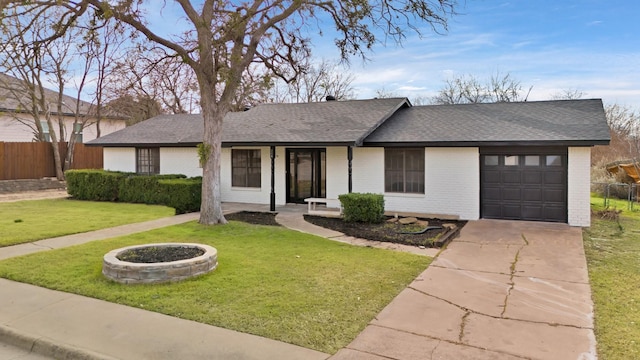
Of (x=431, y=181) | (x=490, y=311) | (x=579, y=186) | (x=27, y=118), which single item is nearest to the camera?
(x=490, y=311)

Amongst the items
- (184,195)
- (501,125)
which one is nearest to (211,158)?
(184,195)

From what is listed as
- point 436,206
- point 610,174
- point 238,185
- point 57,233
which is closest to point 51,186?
point 238,185

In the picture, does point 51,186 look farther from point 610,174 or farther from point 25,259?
point 610,174

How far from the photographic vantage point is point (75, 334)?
4.51 metres

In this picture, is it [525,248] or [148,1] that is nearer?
[525,248]

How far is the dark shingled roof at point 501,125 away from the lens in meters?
11.6

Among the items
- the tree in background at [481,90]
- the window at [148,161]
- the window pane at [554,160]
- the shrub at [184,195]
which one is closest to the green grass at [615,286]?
the window pane at [554,160]

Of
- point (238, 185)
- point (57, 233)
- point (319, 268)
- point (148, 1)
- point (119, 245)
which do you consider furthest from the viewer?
point (238, 185)

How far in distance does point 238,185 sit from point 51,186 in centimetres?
1248

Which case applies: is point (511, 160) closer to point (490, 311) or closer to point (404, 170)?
point (404, 170)

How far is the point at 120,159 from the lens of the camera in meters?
19.4

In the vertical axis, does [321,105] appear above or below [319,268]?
above

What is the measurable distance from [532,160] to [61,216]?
44.9 ft

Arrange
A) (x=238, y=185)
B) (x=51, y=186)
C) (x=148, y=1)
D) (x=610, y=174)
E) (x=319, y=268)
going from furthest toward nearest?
1. (x=51, y=186)
2. (x=610, y=174)
3. (x=238, y=185)
4. (x=148, y=1)
5. (x=319, y=268)
